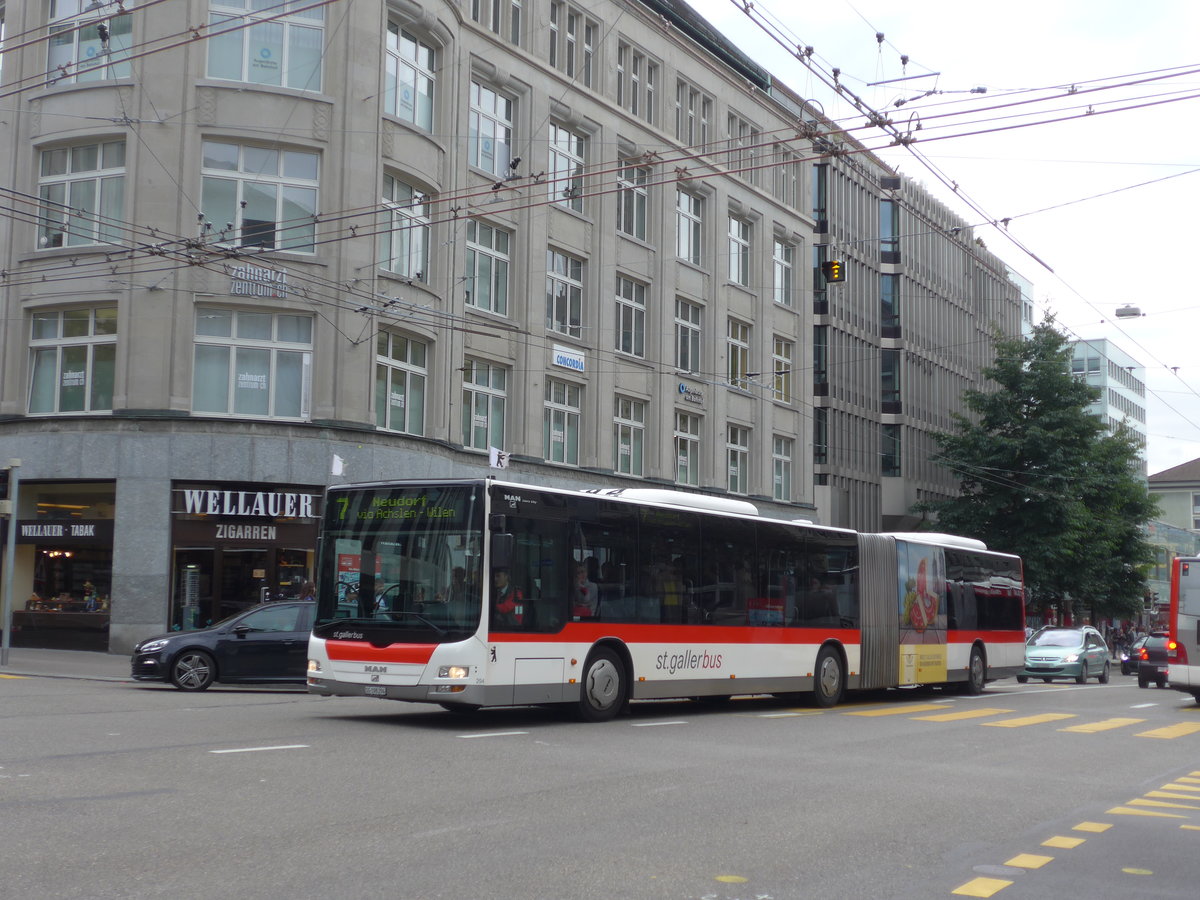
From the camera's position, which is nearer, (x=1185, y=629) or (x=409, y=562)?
(x=409, y=562)

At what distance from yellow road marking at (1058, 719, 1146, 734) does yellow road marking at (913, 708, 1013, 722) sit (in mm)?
1507

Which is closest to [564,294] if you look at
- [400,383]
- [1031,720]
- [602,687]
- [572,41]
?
[572,41]

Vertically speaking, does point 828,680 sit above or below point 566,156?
below

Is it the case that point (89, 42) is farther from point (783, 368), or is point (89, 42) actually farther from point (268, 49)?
point (783, 368)

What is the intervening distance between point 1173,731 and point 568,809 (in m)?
11.8

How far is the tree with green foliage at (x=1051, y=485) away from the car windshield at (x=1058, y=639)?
18092 millimetres

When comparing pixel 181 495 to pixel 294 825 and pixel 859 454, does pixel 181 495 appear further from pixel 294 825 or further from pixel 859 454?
pixel 859 454

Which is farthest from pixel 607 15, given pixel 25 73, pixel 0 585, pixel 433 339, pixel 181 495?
pixel 0 585

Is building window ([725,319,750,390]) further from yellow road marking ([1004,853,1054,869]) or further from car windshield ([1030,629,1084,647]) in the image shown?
yellow road marking ([1004,853,1054,869])

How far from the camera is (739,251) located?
48.0 m

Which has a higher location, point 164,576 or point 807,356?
point 807,356

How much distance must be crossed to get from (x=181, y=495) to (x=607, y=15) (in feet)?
69.2

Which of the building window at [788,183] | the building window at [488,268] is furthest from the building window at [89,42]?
the building window at [788,183]

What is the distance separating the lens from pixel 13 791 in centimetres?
902
